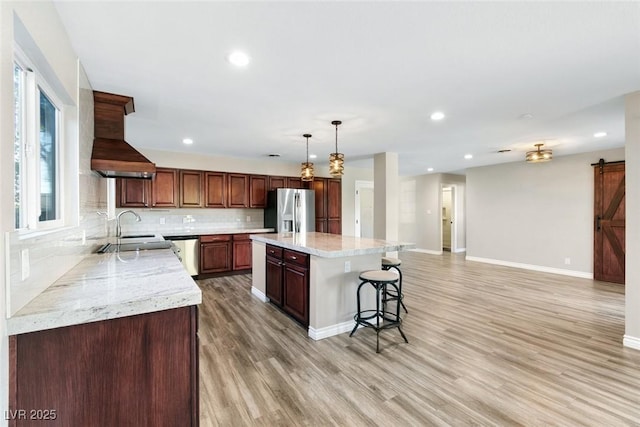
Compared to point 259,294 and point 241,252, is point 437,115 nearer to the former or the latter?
point 259,294

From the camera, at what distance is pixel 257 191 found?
20.4 feet

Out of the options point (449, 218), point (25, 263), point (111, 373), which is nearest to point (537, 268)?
point (449, 218)

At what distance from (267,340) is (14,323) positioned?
2.15 metres

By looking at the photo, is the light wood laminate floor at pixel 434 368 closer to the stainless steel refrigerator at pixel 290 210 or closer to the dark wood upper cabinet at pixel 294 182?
the stainless steel refrigerator at pixel 290 210

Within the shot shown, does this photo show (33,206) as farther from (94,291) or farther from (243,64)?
(243,64)

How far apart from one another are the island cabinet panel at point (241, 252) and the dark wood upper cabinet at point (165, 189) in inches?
51.1

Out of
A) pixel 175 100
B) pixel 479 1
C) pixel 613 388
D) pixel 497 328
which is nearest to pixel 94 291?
pixel 175 100

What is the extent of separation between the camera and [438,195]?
833cm

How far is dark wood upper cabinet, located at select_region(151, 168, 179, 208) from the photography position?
17.0 ft

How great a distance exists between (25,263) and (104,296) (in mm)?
308

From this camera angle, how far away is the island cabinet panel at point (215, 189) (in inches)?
224

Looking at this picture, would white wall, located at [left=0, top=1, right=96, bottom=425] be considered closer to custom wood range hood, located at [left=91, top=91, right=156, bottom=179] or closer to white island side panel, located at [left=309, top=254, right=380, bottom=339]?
custom wood range hood, located at [left=91, top=91, right=156, bottom=179]

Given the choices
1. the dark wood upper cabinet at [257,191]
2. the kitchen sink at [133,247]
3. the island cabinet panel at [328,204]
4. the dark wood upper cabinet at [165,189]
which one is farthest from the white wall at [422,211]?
the kitchen sink at [133,247]

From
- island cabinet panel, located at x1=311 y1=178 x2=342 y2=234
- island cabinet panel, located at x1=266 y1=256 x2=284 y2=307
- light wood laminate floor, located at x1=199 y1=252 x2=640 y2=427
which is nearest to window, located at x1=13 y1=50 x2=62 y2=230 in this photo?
light wood laminate floor, located at x1=199 y1=252 x2=640 y2=427
